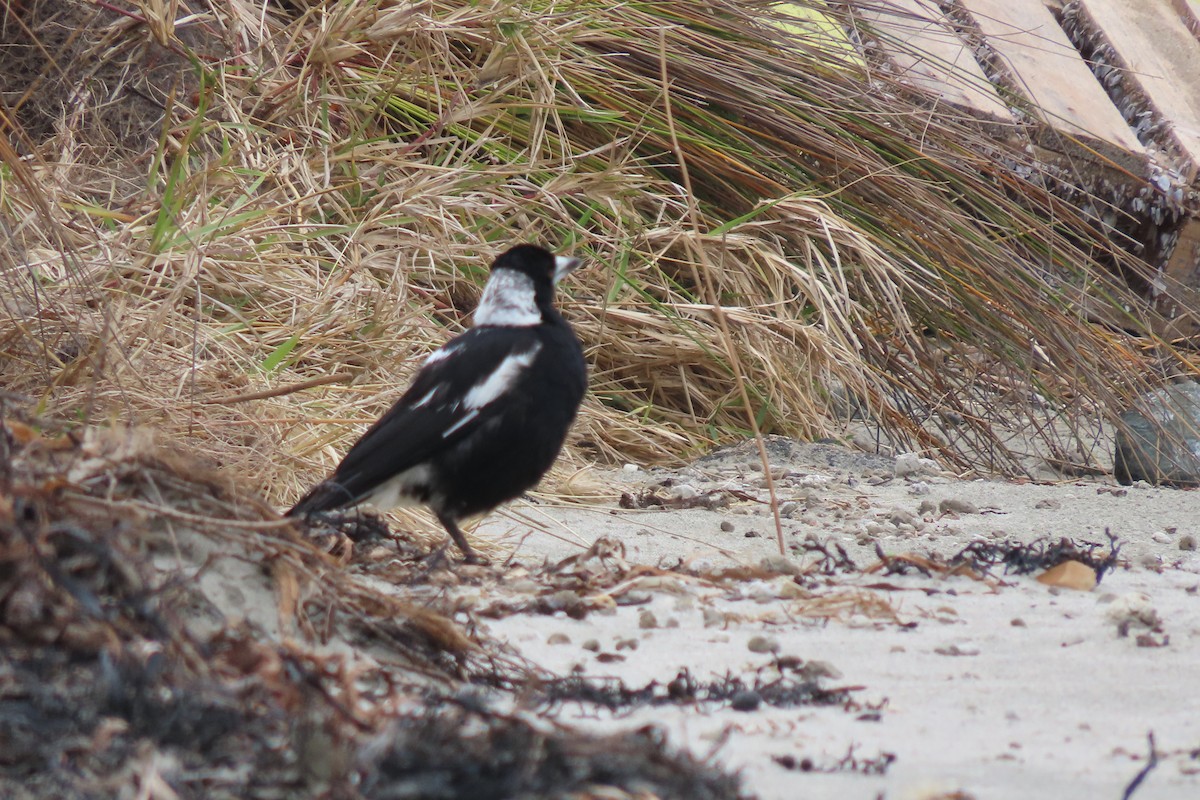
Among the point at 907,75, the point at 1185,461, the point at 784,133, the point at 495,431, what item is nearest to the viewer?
the point at 495,431

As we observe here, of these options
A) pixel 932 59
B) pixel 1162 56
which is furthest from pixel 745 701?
pixel 1162 56

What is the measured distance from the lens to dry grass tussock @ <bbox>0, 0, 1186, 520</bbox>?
4.28 metres

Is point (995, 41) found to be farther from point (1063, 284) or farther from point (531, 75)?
point (531, 75)

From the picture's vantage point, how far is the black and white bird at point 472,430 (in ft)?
9.32

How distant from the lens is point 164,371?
319 cm

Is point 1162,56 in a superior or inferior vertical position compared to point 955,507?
superior

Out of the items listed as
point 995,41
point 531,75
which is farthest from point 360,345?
point 995,41

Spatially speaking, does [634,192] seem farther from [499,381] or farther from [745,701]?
[745,701]

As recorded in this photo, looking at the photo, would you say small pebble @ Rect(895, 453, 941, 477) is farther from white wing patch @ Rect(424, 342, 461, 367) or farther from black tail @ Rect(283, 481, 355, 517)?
black tail @ Rect(283, 481, 355, 517)

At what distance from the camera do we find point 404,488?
2922 mm

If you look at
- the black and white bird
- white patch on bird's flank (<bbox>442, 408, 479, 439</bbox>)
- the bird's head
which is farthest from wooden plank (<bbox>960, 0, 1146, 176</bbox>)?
white patch on bird's flank (<bbox>442, 408, 479, 439</bbox>)

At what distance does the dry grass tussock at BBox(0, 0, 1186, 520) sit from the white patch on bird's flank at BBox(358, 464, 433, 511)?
1040 millimetres

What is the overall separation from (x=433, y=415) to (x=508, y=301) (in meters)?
0.51

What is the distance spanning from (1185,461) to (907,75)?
179 centimetres
